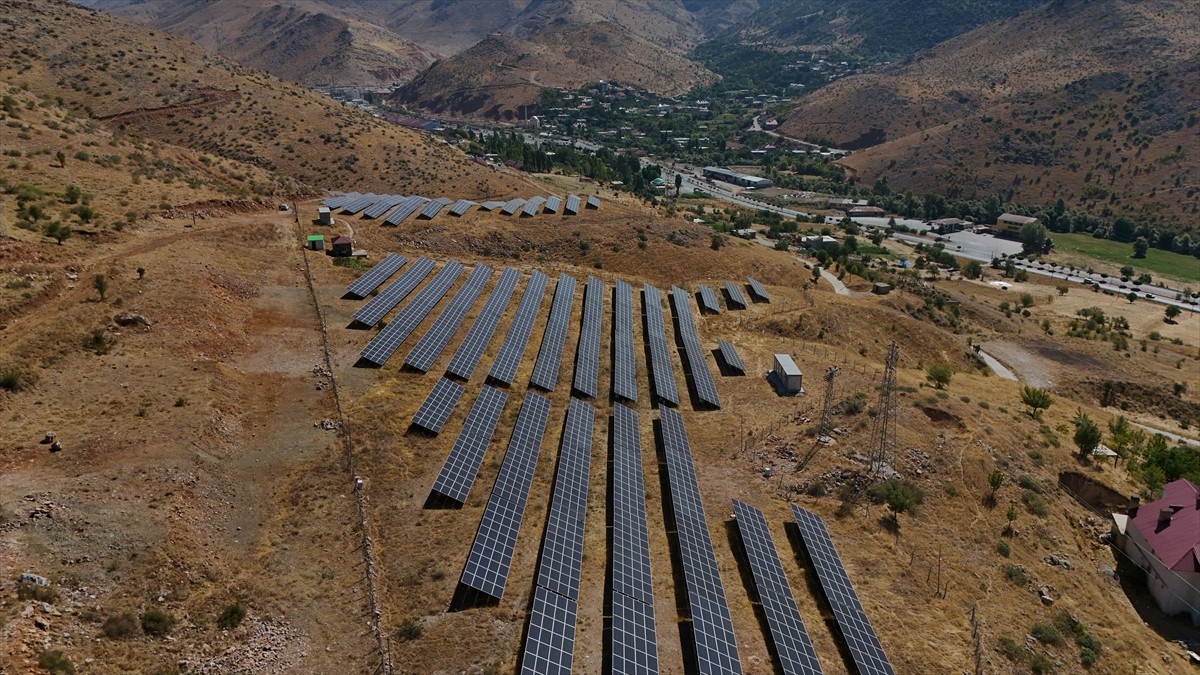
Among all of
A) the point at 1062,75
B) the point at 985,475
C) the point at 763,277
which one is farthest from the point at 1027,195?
the point at 985,475

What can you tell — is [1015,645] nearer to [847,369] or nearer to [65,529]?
[847,369]

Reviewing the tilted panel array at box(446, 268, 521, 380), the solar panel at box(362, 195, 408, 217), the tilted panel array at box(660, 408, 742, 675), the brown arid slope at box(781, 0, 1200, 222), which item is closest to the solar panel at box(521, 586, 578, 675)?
the tilted panel array at box(660, 408, 742, 675)

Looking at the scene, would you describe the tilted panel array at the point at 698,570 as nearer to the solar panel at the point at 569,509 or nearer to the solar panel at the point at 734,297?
the solar panel at the point at 569,509

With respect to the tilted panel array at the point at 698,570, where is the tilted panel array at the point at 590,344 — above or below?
above

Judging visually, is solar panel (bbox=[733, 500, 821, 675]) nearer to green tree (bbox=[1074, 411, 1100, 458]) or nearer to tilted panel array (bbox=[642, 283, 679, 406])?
tilted panel array (bbox=[642, 283, 679, 406])

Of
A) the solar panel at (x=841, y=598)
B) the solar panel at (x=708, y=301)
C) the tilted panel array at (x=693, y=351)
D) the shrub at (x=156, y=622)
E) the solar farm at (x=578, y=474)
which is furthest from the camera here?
the solar panel at (x=708, y=301)

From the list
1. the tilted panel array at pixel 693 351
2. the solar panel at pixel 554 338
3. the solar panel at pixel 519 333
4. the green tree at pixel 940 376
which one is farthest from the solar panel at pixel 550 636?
the green tree at pixel 940 376
